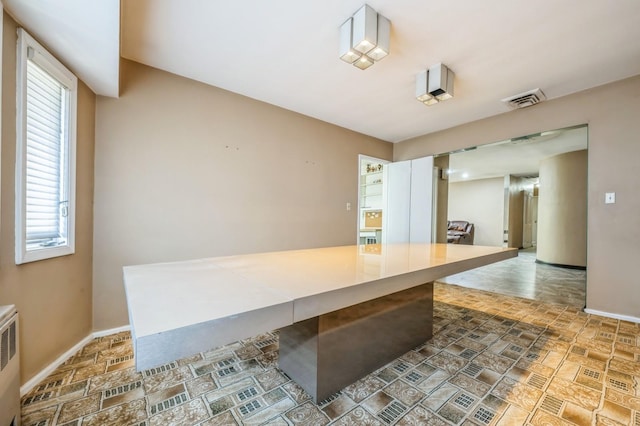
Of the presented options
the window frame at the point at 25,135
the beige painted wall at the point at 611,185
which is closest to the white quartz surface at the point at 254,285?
the window frame at the point at 25,135

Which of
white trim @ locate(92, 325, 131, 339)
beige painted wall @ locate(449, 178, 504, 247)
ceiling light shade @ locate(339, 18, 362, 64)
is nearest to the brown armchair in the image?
beige painted wall @ locate(449, 178, 504, 247)

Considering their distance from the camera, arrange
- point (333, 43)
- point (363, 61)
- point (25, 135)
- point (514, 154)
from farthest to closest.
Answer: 1. point (514, 154)
2. point (333, 43)
3. point (363, 61)
4. point (25, 135)

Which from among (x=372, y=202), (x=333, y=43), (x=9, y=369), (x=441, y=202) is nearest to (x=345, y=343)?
(x=9, y=369)

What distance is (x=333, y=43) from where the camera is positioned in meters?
2.21

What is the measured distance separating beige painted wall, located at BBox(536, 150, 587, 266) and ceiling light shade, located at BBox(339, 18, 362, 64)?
629 centimetres

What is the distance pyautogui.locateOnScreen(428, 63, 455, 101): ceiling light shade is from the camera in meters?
2.52

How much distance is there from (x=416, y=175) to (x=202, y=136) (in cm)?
352

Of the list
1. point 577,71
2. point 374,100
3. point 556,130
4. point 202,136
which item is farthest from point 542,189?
point 202,136

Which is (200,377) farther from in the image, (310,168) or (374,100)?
(374,100)

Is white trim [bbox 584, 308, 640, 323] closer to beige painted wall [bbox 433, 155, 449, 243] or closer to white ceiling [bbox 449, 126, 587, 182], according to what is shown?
beige painted wall [bbox 433, 155, 449, 243]

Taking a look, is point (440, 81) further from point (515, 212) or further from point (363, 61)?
point (515, 212)

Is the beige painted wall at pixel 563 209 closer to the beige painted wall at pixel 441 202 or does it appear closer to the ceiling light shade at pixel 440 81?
the beige painted wall at pixel 441 202

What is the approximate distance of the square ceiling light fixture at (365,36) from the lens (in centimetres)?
184

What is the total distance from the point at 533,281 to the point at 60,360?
6.25m
